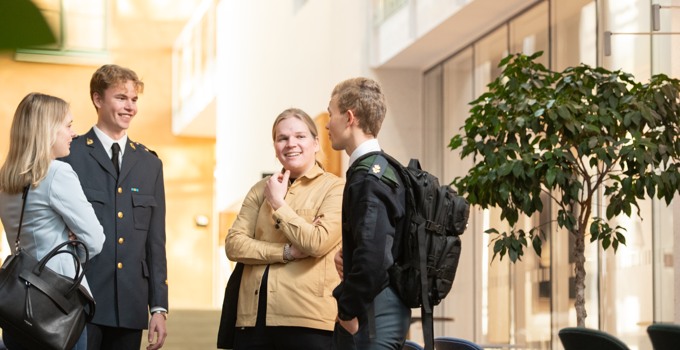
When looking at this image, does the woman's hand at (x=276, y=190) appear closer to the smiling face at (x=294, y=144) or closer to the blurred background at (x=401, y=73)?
the smiling face at (x=294, y=144)

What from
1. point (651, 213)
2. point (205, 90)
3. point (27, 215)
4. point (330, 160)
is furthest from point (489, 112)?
point (205, 90)

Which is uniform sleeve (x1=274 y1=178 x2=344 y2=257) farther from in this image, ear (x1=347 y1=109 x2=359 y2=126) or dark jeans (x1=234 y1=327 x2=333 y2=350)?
ear (x1=347 y1=109 x2=359 y2=126)

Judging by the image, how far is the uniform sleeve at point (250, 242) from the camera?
366cm

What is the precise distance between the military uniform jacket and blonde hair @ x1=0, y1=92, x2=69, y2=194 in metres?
0.65

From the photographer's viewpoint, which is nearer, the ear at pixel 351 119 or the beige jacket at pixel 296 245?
the ear at pixel 351 119

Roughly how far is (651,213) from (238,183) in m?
14.4

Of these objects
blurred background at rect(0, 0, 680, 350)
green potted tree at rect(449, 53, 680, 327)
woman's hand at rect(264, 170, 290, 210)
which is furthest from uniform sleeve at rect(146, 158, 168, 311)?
green potted tree at rect(449, 53, 680, 327)

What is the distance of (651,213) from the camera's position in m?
8.33

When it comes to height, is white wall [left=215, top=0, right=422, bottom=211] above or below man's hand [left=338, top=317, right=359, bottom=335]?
above

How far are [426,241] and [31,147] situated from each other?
1181 mm

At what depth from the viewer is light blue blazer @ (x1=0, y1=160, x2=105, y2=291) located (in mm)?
3057

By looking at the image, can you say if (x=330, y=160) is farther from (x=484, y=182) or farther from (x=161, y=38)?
(x=161, y=38)

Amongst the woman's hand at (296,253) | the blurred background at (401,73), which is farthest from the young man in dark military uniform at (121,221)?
the blurred background at (401,73)

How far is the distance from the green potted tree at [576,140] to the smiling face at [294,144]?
244 centimetres
